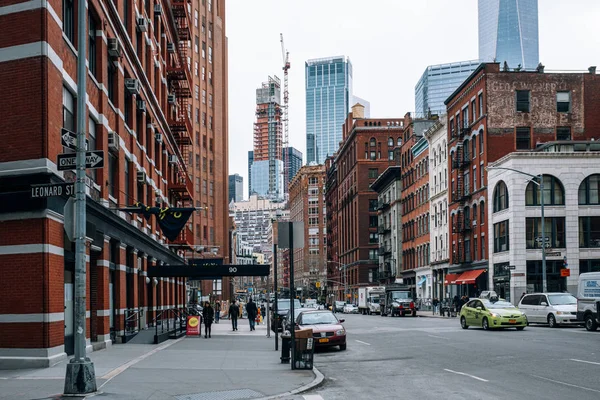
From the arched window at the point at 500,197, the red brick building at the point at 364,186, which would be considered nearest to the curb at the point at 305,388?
the arched window at the point at 500,197

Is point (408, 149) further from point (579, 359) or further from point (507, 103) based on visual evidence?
point (579, 359)

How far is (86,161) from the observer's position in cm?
1422

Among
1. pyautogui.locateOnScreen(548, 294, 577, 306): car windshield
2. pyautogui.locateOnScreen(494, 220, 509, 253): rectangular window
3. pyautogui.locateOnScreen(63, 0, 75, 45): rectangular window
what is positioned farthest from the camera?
pyautogui.locateOnScreen(494, 220, 509, 253): rectangular window

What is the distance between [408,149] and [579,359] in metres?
75.1

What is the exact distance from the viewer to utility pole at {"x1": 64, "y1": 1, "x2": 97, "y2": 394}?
43.3ft

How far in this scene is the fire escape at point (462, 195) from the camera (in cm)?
6688

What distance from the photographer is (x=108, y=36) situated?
26.4 m

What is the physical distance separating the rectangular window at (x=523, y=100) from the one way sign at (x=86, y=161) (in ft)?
171

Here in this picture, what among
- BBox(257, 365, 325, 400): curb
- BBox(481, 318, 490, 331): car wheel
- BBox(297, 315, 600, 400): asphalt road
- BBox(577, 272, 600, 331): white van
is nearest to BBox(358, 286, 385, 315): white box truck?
BBox(481, 318, 490, 331): car wheel

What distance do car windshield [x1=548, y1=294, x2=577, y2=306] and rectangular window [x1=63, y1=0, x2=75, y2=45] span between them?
26.6 m

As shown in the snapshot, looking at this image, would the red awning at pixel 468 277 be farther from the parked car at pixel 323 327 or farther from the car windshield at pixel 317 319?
the parked car at pixel 323 327

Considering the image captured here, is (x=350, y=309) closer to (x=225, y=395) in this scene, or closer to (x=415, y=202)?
(x=415, y=202)

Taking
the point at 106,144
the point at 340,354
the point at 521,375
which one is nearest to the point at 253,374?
the point at 521,375

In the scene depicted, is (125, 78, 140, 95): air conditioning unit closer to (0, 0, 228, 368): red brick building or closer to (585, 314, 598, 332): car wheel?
(0, 0, 228, 368): red brick building
